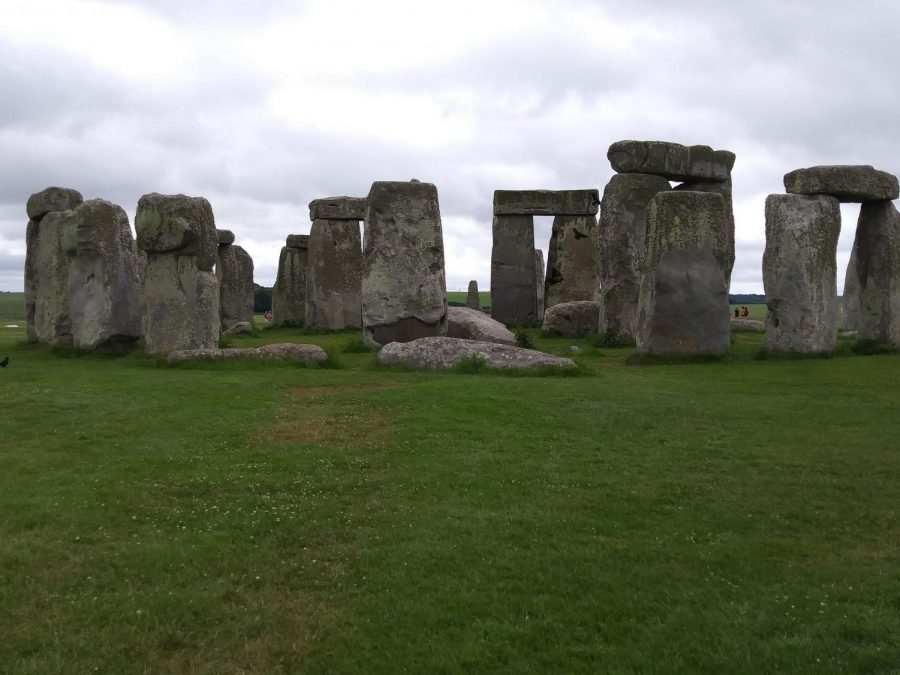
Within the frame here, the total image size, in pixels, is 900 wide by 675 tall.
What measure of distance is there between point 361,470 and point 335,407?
3153mm

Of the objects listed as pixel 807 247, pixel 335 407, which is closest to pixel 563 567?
pixel 335 407

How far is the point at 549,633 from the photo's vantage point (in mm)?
4980

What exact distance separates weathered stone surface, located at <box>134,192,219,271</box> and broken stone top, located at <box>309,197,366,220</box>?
10.7 metres

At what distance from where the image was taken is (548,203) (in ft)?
96.5

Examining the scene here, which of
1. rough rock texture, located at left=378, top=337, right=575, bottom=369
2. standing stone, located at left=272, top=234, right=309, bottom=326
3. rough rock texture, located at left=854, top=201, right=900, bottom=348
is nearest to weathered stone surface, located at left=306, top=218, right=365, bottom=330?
standing stone, located at left=272, top=234, right=309, bottom=326

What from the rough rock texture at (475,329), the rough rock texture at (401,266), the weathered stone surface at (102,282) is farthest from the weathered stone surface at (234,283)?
the rough rock texture at (401,266)

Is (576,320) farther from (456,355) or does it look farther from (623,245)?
(456,355)

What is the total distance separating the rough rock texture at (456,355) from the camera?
47.9 feet

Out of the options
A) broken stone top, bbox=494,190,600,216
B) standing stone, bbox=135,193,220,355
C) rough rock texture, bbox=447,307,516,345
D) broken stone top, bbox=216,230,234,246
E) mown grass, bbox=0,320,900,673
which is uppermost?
broken stone top, bbox=494,190,600,216

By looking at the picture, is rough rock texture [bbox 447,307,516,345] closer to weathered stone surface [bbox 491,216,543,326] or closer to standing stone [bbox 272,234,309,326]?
weathered stone surface [bbox 491,216,543,326]

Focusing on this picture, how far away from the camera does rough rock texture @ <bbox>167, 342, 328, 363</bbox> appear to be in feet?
50.9

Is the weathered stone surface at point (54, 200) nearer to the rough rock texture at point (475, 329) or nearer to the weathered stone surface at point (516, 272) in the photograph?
the rough rock texture at point (475, 329)

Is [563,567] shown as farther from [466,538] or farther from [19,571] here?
[19,571]

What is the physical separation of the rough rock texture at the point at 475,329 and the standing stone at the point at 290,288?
1150 cm
